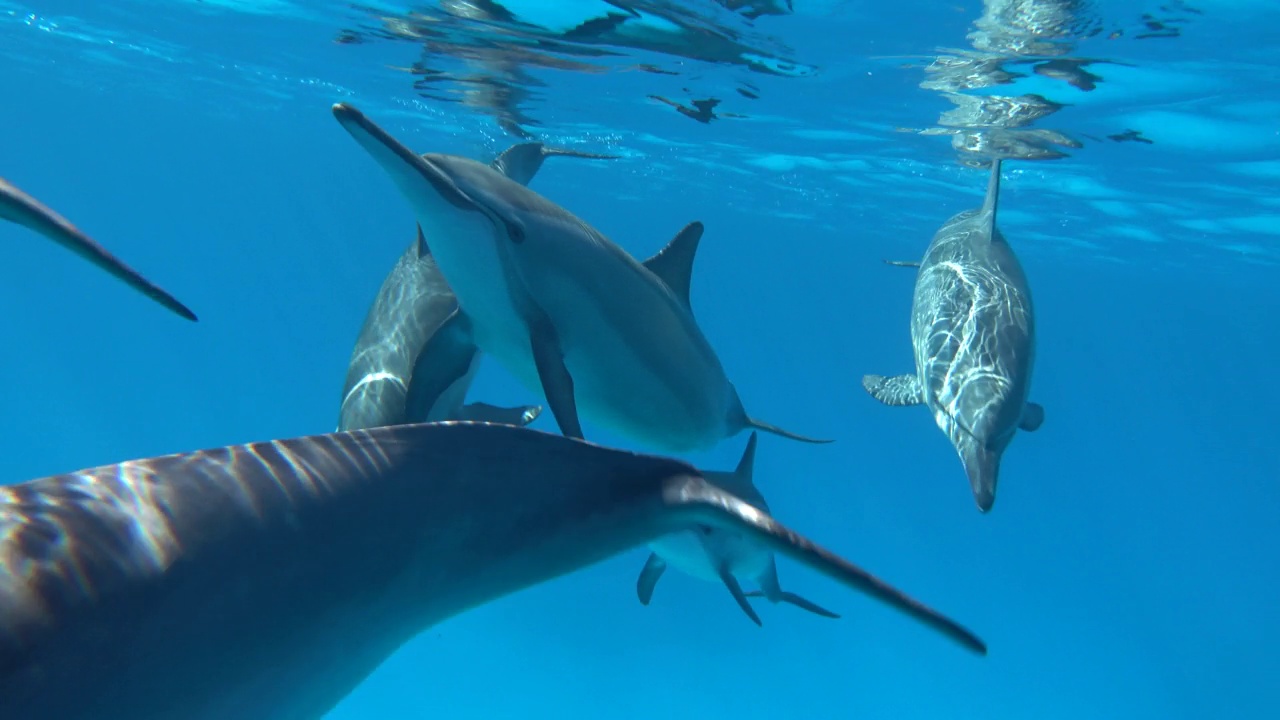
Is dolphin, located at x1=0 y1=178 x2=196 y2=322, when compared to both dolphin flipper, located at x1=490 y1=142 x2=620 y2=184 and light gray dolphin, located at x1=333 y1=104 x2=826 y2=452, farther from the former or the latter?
dolphin flipper, located at x1=490 y1=142 x2=620 y2=184

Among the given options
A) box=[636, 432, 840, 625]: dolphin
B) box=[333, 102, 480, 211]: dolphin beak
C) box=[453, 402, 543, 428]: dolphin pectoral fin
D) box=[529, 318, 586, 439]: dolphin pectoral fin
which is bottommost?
box=[636, 432, 840, 625]: dolphin

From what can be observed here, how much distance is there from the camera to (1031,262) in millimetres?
40281

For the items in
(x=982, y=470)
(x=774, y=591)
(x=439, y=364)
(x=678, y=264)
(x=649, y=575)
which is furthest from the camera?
(x=649, y=575)

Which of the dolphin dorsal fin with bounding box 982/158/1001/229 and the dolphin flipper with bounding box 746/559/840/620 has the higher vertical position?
the dolphin dorsal fin with bounding box 982/158/1001/229

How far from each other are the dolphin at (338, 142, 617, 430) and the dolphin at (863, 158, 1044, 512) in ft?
10.9

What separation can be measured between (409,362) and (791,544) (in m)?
4.08

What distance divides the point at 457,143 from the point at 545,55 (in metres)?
13.8

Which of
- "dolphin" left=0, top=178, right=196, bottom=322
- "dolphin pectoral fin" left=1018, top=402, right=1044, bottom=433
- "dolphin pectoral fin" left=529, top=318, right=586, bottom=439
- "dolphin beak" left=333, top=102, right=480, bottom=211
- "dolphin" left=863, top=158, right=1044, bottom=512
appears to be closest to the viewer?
"dolphin" left=0, top=178, right=196, bottom=322

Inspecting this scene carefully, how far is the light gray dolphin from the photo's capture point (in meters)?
3.75

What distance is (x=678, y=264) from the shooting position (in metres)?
5.69

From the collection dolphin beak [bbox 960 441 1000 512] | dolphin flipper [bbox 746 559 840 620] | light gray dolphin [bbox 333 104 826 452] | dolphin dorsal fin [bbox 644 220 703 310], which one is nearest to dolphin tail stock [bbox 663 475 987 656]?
light gray dolphin [bbox 333 104 826 452]

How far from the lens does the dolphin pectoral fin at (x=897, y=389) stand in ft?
25.6

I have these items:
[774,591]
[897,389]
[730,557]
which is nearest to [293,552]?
[730,557]

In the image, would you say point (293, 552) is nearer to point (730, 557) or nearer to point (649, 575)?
point (730, 557)
